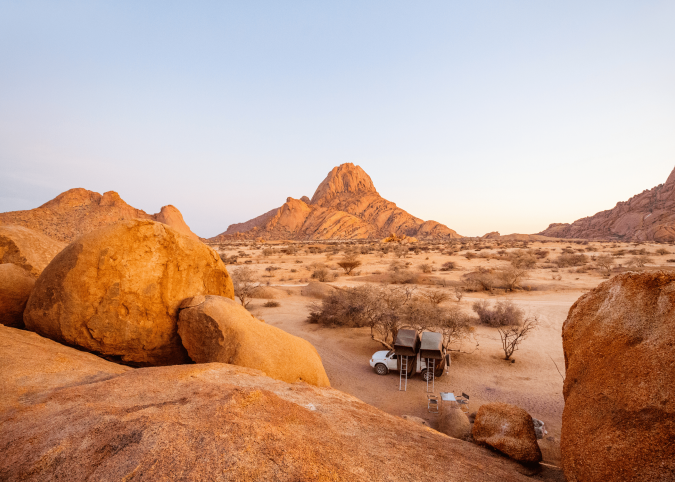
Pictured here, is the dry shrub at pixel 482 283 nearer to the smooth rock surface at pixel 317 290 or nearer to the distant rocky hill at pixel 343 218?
the smooth rock surface at pixel 317 290

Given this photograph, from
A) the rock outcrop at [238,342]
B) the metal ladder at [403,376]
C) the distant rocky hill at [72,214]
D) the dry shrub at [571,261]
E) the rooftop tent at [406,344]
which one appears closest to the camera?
the rock outcrop at [238,342]

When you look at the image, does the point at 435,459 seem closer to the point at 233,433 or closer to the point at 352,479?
the point at 352,479

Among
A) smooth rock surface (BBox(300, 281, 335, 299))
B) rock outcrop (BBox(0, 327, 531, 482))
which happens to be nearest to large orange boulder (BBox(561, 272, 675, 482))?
rock outcrop (BBox(0, 327, 531, 482))

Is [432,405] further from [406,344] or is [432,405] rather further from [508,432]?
[508,432]

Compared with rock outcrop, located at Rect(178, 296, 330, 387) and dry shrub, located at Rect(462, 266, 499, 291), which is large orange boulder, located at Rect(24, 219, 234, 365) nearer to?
rock outcrop, located at Rect(178, 296, 330, 387)

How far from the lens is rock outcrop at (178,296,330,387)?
274 inches

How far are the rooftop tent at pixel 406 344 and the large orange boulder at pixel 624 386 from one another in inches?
280

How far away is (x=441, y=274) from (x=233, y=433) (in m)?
30.9

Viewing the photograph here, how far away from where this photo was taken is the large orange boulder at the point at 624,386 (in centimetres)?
281

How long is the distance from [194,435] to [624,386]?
14.1 feet

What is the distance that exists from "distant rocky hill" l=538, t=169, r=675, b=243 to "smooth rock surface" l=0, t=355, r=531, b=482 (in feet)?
276

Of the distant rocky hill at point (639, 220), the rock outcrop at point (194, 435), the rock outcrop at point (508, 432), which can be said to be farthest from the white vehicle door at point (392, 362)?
the distant rocky hill at point (639, 220)

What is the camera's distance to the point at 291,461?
9.22 ft

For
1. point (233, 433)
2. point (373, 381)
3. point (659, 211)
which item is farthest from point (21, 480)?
point (659, 211)
